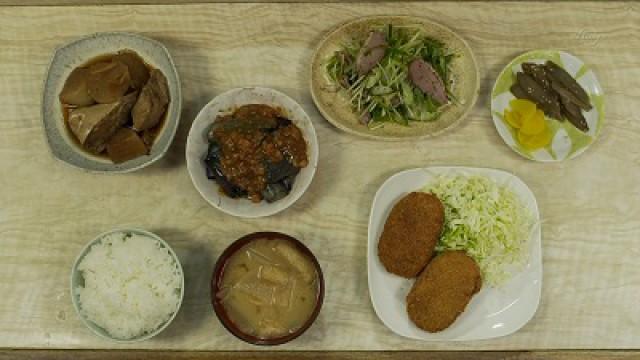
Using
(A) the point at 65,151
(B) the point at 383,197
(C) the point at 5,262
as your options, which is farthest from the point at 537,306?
(C) the point at 5,262

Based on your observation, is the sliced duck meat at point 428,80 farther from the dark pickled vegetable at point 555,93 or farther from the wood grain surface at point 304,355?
the wood grain surface at point 304,355

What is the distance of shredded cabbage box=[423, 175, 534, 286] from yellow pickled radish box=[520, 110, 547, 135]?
0.89 feet

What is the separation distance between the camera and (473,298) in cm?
270

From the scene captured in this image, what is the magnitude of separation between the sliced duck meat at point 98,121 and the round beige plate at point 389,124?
0.82 m

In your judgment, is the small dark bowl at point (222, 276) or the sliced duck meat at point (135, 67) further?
the sliced duck meat at point (135, 67)

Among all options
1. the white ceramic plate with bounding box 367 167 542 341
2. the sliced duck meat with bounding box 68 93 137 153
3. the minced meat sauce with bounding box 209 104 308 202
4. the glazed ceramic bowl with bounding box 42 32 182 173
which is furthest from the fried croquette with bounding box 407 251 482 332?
the sliced duck meat with bounding box 68 93 137 153

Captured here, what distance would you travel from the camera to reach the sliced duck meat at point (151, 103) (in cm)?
262

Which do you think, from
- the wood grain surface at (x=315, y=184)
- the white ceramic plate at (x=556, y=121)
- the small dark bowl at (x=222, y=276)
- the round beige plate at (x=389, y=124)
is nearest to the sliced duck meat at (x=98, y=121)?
the wood grain surface at (x=315, y=184)

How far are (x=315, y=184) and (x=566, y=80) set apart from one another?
48.3 inches

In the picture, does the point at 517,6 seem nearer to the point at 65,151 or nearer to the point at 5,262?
the point at 65,151

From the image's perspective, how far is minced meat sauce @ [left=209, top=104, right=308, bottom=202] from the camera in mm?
2613

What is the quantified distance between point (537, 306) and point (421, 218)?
632 mm

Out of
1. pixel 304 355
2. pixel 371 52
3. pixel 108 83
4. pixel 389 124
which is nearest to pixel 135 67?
pixel 108 83

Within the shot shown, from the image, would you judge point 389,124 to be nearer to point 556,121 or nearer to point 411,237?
point 411,237
